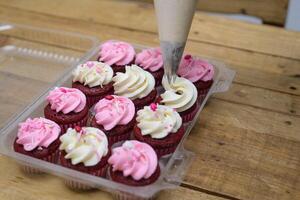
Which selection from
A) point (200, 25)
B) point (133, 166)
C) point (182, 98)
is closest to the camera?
point (133, 166)

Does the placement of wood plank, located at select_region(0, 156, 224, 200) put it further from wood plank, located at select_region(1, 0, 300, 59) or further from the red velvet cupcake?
wood plank, located at select_region(1, 0, 300, 59)

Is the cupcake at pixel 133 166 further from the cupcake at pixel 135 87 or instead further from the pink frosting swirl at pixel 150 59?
the pink frosting swirl at pixel 150 59

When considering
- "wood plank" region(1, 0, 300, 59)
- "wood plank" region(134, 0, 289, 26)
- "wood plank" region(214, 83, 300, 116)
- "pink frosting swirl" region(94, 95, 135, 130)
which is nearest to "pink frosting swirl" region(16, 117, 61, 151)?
"pink frosting swirl" region(94, 95, 135, 130)

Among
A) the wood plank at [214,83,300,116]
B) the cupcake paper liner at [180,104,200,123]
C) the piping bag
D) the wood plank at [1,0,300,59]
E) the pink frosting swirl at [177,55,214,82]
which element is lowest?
the wood plank at [1,0,300,59]

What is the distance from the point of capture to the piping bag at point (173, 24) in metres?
1.07

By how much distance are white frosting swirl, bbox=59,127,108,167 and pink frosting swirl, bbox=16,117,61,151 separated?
32 mm

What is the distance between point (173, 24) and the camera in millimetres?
1101

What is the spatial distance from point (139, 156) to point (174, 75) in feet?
0.95

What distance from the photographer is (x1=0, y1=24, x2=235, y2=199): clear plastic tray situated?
3.32 ft

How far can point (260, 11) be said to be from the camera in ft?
6.43

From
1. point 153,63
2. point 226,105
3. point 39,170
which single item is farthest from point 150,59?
point 39,170

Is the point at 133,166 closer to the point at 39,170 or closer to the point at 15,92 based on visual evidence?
the point at 39,170

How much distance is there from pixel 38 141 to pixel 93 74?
0.90 feet

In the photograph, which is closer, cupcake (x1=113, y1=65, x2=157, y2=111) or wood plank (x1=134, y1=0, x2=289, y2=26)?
cupcake (x1=113, y1=65, x2=157, y2=111)
